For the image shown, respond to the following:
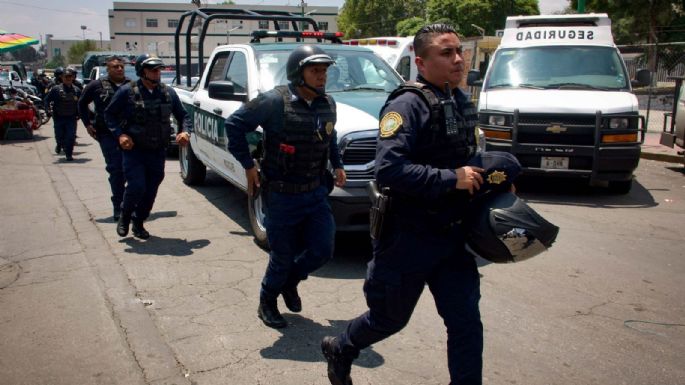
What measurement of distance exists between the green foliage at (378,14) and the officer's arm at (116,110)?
63419 mm

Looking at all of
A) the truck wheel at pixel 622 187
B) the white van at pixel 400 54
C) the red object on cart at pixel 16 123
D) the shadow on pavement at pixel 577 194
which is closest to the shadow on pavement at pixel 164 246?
the shadow on pavement at pixel 577 194

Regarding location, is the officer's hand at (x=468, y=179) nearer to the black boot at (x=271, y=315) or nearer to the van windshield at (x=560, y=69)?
the black boot at (x=271, y=315)

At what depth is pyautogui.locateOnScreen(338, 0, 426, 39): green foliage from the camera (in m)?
68.5

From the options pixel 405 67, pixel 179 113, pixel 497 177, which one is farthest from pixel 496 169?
pixel 405 67

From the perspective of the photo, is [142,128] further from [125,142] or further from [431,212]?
[431,212]

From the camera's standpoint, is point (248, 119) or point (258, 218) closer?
point (248, 119)

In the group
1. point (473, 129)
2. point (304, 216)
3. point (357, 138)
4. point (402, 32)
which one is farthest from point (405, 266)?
point (402, 32)

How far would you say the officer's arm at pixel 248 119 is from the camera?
4.24m

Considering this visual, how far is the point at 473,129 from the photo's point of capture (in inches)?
120

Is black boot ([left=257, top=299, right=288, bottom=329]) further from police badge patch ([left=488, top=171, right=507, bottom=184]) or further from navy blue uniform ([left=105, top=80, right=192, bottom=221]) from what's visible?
navy blue uniform ([left=105, top=80, right=192, bottom=221])

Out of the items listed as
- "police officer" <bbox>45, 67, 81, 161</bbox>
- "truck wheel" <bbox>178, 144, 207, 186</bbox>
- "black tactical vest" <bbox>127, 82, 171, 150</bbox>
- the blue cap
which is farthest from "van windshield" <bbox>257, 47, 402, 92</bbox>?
"police officer" <bbox>45, 67, 81, 161</bbox>

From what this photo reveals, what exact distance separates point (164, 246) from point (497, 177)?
14.3 ft

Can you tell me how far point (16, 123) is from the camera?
16.6m

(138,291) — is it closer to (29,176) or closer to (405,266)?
(405,266)
